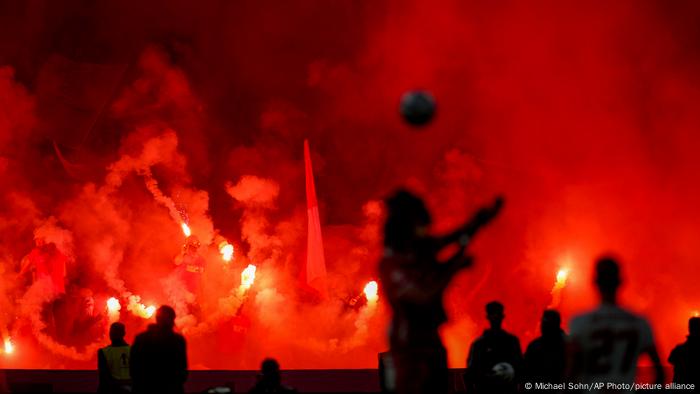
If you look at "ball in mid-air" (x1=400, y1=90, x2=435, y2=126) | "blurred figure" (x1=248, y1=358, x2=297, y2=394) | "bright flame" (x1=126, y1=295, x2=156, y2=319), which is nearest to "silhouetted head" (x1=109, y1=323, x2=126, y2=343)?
"blurred figure" (x1=248, y1=358, x2=297, y2=394)

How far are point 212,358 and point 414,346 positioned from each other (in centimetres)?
1647

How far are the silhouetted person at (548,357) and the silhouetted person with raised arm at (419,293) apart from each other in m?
2.29

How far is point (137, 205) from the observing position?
21.8 meters

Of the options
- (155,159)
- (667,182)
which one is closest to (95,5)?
(155,159)

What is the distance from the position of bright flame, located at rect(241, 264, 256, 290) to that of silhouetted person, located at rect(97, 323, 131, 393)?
13267mm

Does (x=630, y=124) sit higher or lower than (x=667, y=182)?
higher

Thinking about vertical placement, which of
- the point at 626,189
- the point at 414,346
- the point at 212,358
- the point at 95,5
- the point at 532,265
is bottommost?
the point at 414,346

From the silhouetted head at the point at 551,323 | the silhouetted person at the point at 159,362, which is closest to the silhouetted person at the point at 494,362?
the silhouetted head at the point at 551,323

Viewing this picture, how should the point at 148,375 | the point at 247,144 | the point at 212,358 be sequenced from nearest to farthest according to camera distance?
the point at 148,375, the point at 212,358, the point at 247,144

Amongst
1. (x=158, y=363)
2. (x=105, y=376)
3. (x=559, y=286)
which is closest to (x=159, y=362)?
(x=158, y=363)

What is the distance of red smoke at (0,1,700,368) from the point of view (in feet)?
67.9

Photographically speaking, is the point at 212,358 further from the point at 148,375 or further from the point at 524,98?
the point at 148,375

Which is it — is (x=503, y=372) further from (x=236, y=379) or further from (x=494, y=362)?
(x=236, y=379)

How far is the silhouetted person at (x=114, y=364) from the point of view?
281 inches
